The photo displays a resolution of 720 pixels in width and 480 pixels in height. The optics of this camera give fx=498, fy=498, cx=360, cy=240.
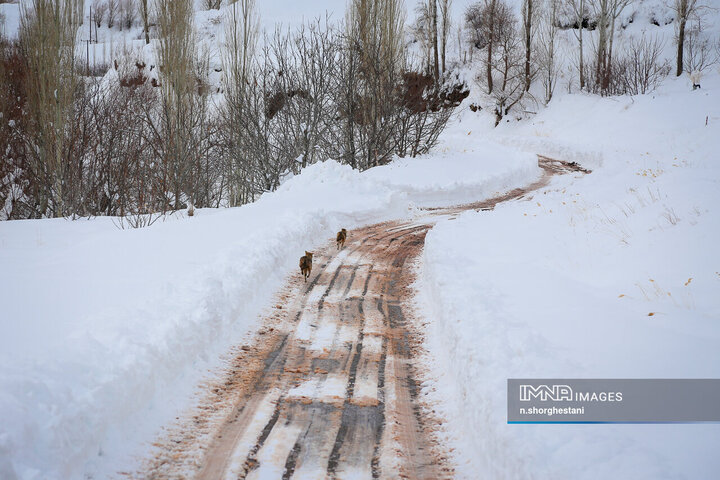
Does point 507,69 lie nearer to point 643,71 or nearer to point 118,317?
point 643,71

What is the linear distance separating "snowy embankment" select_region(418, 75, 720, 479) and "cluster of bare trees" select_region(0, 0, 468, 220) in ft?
36.3

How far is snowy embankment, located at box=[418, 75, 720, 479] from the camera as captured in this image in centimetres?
387

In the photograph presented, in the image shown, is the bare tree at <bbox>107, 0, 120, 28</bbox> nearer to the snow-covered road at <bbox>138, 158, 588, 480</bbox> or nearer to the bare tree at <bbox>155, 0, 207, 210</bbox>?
the bare tree at <bbox>155, 0, 207, 210</bbox>

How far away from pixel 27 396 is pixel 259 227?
27.9 ft

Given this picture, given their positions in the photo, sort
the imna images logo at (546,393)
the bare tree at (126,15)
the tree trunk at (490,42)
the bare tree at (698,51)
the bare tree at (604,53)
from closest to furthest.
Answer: the imna images logo at (546,393) < the bare tree at (698,51) < the bare tree at (604,53) < the tree trunk at (490,42) < the bare tree at (126,15)

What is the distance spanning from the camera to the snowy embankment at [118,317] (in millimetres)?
4152

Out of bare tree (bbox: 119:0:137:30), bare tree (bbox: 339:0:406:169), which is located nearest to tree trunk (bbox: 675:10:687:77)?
bare tree (bbox: 339:0:406:169)

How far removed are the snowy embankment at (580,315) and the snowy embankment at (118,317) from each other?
305cm

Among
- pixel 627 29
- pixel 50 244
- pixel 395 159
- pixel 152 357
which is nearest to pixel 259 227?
pixel 50 244

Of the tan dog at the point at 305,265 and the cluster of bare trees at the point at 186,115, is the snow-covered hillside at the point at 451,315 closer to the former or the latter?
the tan dog at the point at 305,265

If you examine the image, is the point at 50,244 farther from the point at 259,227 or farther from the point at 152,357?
the point at 152,357

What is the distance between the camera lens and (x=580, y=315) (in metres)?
6.54

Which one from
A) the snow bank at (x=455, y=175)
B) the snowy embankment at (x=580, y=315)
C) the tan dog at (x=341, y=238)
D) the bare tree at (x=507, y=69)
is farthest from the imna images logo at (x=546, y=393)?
the bare tree at (x=507, y=69)

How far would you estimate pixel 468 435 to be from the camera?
16.1ft
